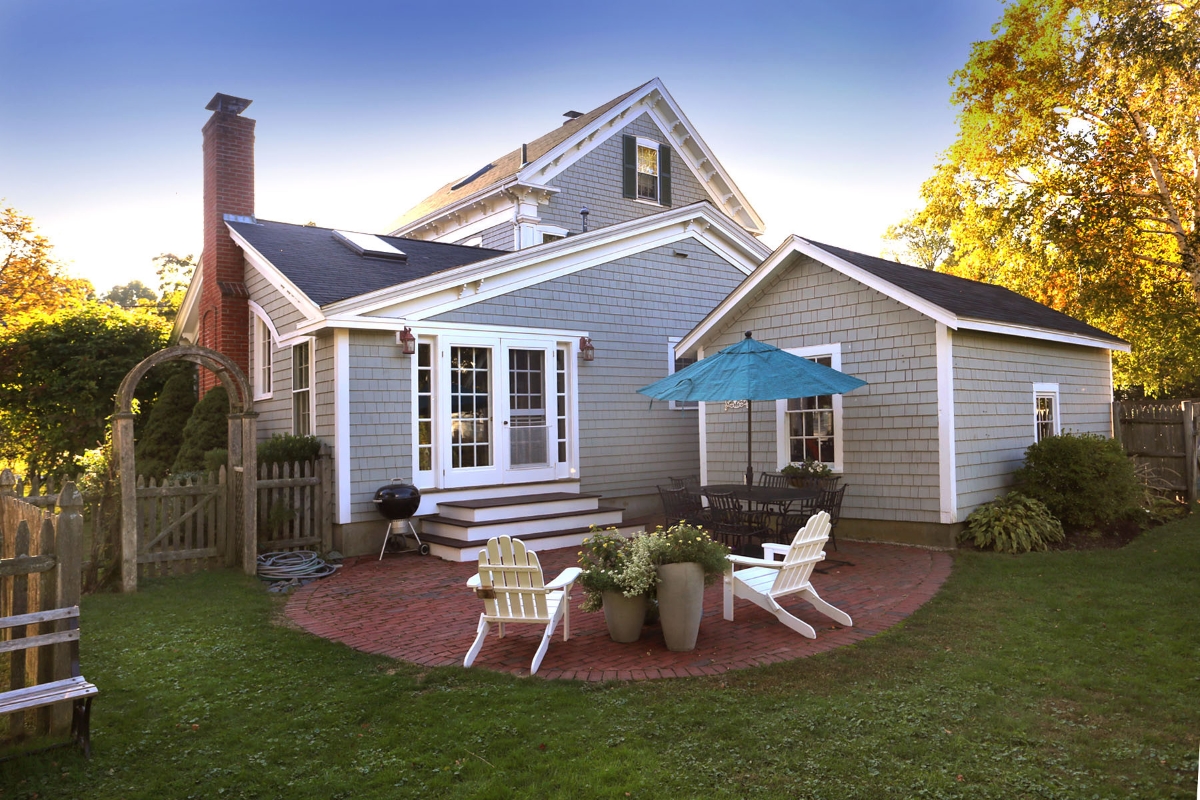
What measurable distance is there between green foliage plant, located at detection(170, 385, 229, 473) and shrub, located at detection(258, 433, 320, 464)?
97.8 inches

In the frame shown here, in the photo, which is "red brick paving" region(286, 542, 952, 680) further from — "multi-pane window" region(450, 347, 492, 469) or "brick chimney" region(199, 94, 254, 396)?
"brick chimney" region(199, 94, 254, 396)

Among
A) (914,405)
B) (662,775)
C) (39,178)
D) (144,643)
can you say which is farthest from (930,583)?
(39,178)

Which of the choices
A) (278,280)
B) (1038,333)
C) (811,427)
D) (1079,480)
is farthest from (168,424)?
(1079,480)

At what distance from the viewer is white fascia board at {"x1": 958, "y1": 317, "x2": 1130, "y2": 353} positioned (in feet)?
31.0

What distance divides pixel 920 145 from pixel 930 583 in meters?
17.2

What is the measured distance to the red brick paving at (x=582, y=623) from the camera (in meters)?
5.43

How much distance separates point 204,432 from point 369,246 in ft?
12.7

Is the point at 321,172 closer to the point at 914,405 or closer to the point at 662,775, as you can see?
the point at 914,405

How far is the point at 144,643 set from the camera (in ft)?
19.4

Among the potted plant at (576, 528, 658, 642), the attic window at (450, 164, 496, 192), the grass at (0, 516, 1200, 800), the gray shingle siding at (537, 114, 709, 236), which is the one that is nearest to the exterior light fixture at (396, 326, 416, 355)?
the grass at (0, 516, 1200, 800)

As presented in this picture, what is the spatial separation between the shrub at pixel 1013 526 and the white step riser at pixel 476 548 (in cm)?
406

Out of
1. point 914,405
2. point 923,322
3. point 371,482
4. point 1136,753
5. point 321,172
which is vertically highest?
point 321,172

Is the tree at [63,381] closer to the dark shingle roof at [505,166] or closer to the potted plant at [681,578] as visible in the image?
the dark shingle roof at [505,166]

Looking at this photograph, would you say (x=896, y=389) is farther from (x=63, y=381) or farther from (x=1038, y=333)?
(x=63, y=381)
